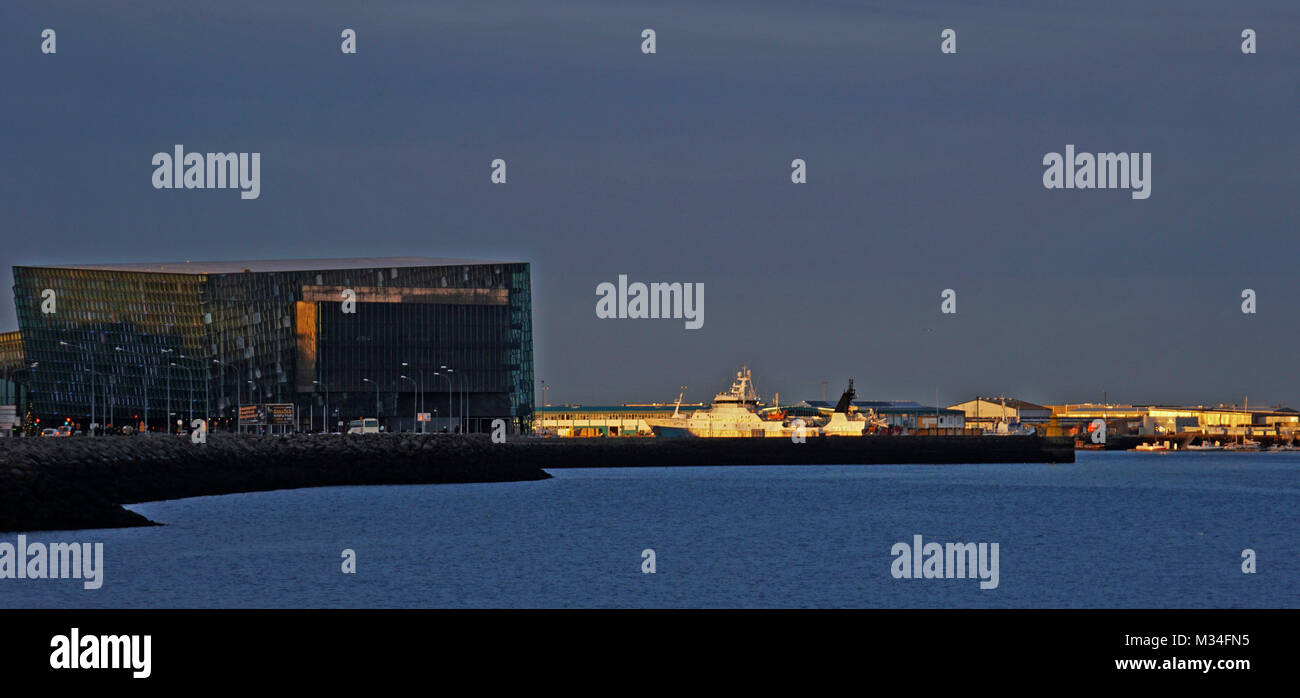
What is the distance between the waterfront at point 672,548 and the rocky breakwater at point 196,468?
191 cm

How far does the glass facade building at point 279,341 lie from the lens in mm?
175875

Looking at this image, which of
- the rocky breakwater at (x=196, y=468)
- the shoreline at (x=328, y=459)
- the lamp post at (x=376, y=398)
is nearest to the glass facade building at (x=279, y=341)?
the lamp post at (x=376, y=398)

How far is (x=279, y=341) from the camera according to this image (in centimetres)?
17538

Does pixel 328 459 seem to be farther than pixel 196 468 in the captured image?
Yes

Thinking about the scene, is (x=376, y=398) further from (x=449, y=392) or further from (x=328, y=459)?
(x=328, y=459)

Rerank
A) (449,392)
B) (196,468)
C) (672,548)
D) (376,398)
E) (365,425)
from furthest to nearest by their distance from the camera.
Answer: (449,392) < (376,398) < (365,425) < (196,468) < (672,548)

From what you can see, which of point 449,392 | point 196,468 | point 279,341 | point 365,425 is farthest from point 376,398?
point 196,468

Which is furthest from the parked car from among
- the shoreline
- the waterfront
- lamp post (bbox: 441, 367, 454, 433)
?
the waterfront

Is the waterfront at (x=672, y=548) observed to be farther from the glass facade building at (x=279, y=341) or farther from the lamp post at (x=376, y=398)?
the glass facade building at (x=279, y=341)

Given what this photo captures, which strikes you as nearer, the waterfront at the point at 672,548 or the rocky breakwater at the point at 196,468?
the waterfront at the point at 672,548

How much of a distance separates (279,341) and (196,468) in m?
81.2

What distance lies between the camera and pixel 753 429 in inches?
7830
